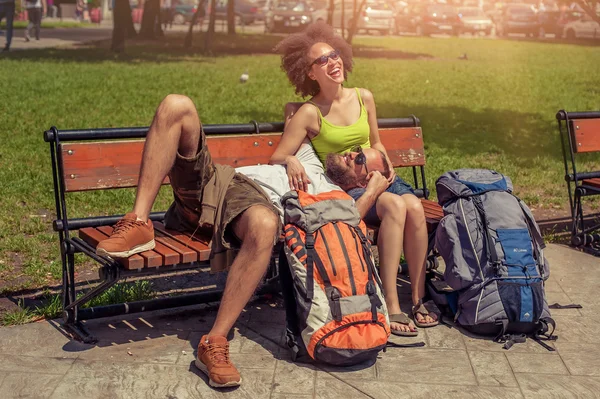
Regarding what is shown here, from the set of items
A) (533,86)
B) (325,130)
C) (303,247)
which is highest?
(325,130)

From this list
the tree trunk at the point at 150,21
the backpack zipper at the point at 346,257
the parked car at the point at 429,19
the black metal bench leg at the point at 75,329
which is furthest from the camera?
the parked car at the point at 429,19

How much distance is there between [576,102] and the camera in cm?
1523

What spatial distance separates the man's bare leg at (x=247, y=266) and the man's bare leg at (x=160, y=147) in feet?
1.58

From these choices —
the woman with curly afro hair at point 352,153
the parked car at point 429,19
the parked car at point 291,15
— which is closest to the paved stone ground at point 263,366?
the woman with curly afro hair at point 352,153

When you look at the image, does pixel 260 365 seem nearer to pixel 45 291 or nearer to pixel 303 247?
pixel 303 247

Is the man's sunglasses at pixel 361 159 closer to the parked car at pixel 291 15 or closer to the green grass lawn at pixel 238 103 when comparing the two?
the green grass lawn at pixel 238 103

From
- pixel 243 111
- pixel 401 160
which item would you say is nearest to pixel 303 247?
pixel 401 160

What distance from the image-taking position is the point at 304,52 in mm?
5180

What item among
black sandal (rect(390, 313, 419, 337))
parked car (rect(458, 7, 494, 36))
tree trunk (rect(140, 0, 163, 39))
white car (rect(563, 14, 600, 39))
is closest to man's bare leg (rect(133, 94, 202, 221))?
black sandal (rect(390, 313, 419, 337))

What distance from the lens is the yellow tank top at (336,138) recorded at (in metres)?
5.05

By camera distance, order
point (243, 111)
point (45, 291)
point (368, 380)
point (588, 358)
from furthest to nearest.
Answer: point (243, 111)
point (45, 291)
point (588, 358)
point (368, 380)

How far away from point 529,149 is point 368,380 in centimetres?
710

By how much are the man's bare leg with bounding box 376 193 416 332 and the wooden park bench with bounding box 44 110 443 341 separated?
13cm

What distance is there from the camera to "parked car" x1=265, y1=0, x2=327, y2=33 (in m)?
37.7
